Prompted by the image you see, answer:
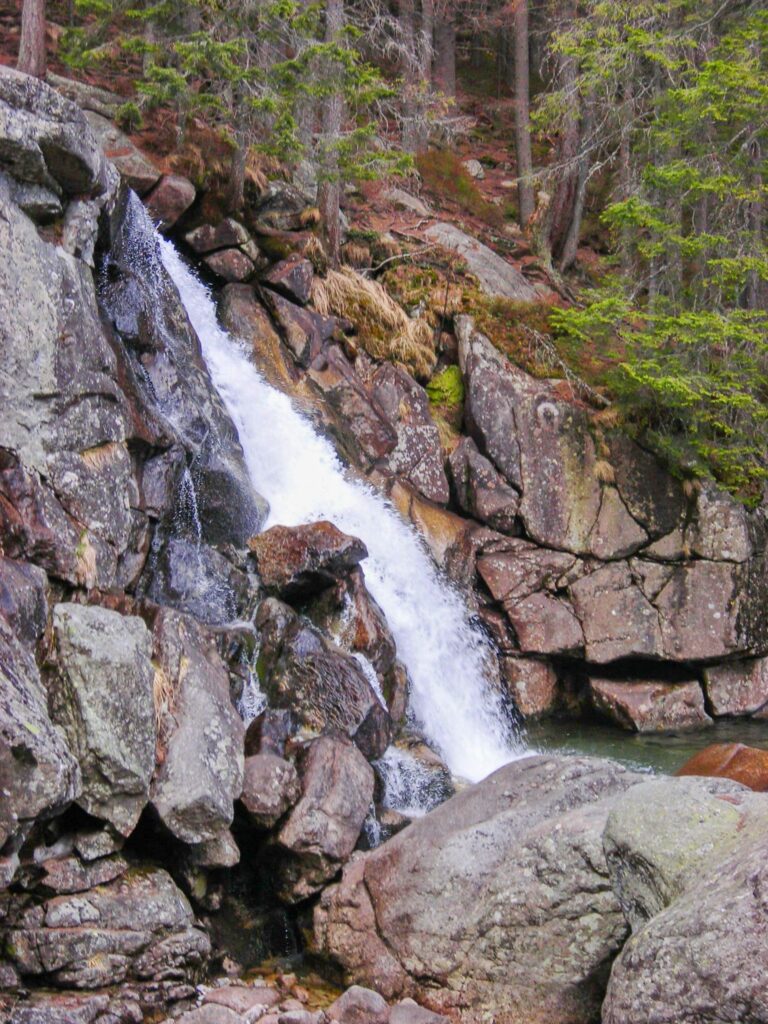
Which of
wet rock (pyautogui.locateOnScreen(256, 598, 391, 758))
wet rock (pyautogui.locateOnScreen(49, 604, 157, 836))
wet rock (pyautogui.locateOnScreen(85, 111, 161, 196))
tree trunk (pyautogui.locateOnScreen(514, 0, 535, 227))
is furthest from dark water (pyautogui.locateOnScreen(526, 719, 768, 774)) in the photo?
tree trunk (pyautogui.locateOnScreen(514, 0, 535, 227))

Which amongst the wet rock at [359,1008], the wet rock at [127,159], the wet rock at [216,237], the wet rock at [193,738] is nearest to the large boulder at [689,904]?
the wet rock at [359,1008]

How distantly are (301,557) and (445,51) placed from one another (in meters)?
24.1

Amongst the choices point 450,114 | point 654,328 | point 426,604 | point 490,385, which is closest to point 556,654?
point 426,604

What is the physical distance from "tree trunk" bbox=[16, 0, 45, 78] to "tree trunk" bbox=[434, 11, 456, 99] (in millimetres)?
15881

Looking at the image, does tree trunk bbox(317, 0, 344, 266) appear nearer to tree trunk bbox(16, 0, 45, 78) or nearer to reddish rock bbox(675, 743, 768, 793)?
tree trunk bbox(16, 0, 45, 78)

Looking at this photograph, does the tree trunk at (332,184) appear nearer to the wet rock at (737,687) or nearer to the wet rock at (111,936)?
the wet rock at (737,687)

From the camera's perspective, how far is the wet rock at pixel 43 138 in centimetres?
955

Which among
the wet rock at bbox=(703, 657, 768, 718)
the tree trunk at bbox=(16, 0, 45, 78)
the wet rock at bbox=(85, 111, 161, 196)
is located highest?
the tree trunk at bbox=(16, 0, 45, 78)

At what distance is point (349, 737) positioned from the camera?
10000mm

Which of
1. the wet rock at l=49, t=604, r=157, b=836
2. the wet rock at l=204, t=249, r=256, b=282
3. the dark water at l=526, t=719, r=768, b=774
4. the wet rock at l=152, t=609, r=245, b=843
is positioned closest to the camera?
the wet rock at l=49, t=604, r=157, b=836

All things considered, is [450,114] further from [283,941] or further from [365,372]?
[283,941]

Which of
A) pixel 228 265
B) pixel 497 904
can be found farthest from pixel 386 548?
pixel 497 904

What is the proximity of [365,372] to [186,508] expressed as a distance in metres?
6.05

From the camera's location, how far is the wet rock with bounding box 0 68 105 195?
9.55 m
